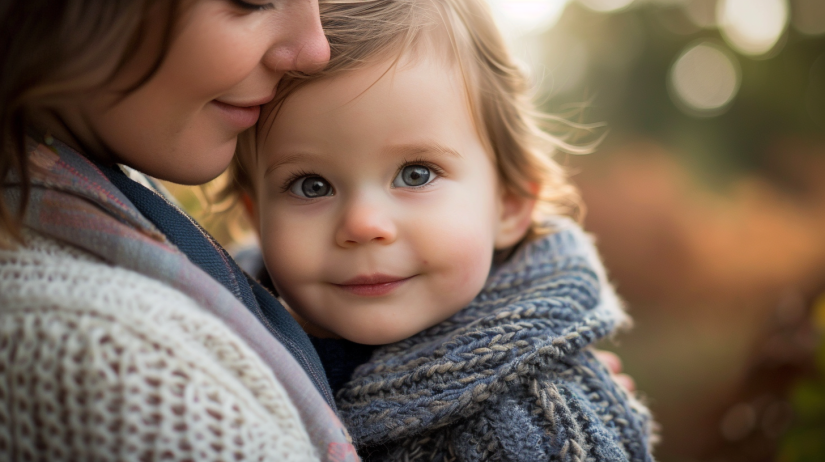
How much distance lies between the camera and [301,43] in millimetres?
1101

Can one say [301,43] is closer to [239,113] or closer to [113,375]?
[239,113]

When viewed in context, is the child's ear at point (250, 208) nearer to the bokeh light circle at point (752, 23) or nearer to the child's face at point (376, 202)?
the child's face at point (376, 202)

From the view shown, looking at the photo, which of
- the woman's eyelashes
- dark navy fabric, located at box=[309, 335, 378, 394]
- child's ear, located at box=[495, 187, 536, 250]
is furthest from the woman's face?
child's ear, located at box=[495, 187, 536, 250]

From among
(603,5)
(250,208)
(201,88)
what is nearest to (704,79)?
(603,5)

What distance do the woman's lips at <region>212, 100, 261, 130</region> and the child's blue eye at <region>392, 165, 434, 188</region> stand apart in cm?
32

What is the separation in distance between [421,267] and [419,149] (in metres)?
0.25

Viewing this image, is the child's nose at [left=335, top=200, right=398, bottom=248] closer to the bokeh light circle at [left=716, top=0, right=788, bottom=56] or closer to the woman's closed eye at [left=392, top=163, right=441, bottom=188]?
the woman's closed eye at [left=392, top=163, right=441, bottom=188]

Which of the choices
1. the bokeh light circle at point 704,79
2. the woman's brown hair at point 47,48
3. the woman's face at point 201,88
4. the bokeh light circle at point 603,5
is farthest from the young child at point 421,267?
the bokeh light circle at point 603,5

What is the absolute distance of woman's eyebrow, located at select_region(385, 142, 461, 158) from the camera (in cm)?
126

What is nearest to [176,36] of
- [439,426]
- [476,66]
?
[476,66]

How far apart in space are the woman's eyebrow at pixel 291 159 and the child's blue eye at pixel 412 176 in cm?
18

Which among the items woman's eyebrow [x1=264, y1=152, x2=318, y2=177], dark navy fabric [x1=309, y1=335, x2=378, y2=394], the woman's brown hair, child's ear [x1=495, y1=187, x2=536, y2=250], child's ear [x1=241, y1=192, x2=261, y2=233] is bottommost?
dark navy fabric [x1=309, y1=335, x2=378, y2=394]

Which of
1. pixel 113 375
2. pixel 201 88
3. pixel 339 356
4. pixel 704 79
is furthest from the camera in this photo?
pixel 704 79

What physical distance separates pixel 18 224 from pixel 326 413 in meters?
0.52
